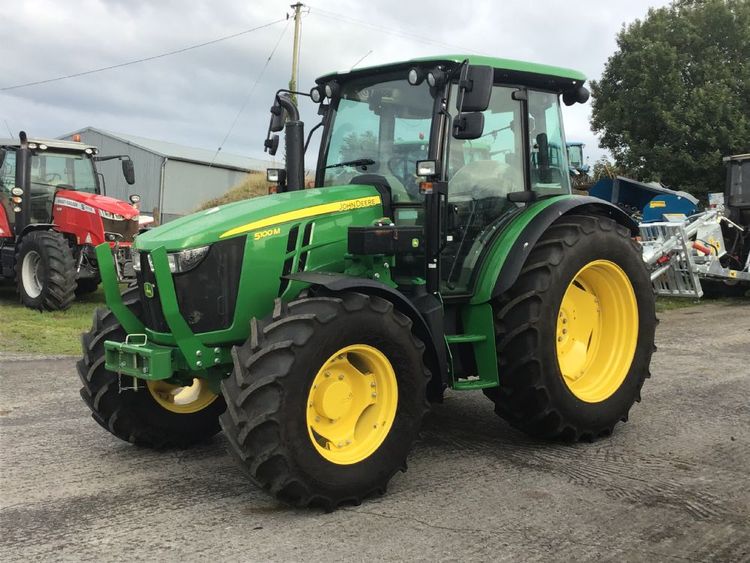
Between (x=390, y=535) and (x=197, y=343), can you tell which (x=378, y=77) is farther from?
(x=390, y=535)

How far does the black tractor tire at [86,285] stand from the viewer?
1242 cm

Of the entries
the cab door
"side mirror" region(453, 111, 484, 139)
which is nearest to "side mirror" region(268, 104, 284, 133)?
the cab door

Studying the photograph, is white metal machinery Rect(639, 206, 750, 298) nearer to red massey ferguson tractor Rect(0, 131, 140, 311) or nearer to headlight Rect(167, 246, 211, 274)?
red massey ferguson tractor Rect(0, 131, 140, 311)

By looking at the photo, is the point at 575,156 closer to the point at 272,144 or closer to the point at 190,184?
the point at 272,144

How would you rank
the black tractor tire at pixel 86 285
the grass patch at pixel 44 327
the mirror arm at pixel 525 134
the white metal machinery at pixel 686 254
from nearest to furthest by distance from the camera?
the mirror arm at pixel 525 134 < the grass patch at pixel 44 327 < the white metal machinery at pixel 686 254 < the black tractor tire at pixel 86 285

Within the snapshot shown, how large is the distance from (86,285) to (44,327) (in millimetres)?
2907

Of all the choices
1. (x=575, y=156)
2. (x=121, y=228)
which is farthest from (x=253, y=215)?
(x=121, y=228)

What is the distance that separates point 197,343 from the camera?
3.86 metres

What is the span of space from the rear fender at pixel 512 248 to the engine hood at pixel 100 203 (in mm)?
8825

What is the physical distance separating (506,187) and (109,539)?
3180mm

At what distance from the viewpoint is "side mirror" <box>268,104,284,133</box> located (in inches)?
202

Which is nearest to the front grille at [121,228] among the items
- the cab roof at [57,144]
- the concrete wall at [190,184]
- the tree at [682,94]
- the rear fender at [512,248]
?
the cab roof at [57,144]

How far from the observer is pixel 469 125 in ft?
13.5

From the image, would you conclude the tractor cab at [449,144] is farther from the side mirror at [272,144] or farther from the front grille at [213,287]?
the front grille at [213,287]
